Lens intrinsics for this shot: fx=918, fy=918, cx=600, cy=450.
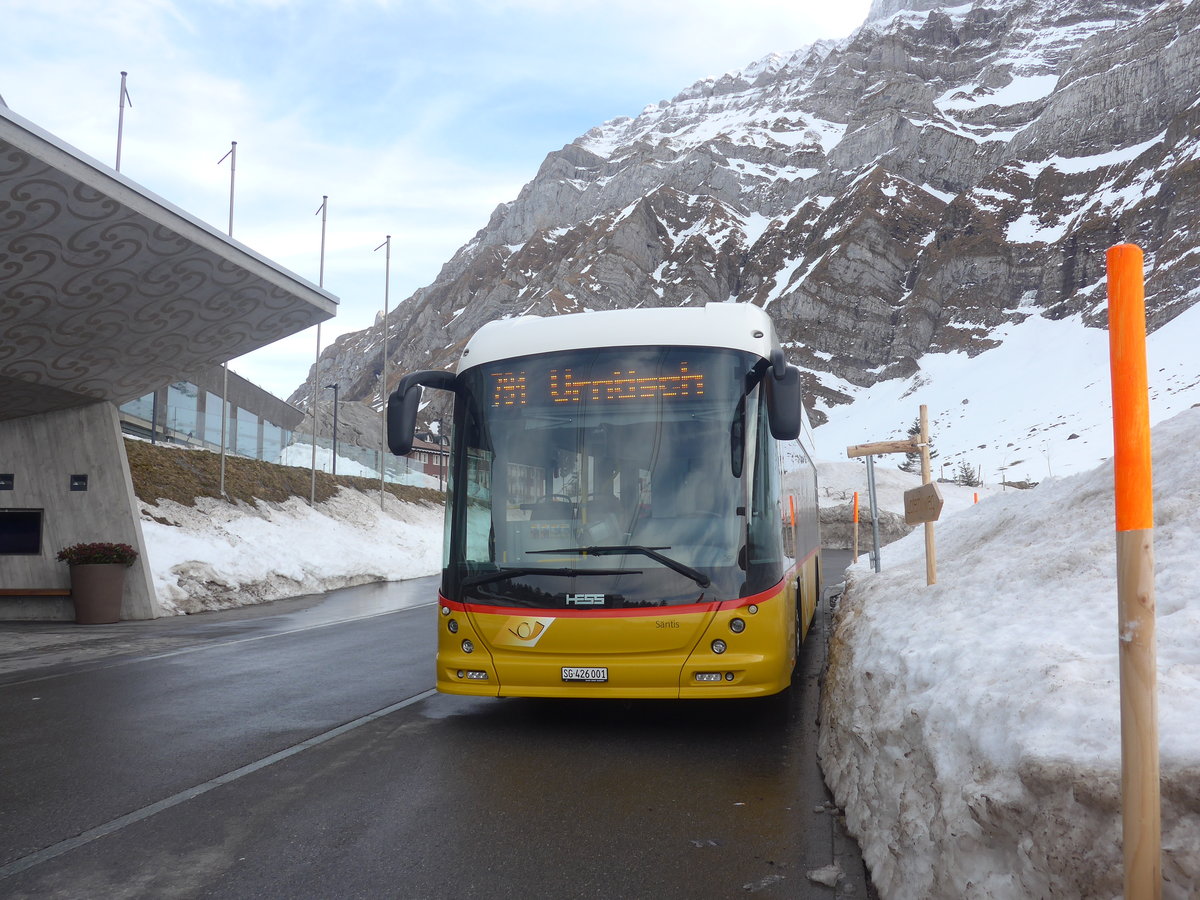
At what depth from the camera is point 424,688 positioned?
352 inches

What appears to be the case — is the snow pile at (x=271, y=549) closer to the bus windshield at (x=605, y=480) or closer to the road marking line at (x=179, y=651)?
the road marking line at (x=179, y=651)

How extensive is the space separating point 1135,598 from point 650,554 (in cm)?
424

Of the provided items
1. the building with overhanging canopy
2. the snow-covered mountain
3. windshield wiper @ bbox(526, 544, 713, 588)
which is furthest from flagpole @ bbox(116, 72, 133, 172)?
the snow-covered mountain

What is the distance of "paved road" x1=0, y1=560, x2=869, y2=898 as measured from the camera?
411 cm

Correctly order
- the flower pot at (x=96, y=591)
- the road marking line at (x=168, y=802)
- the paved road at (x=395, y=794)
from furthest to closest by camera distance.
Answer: the flower pot at (x=96, y=591) < the road marking line at (x=168, y=802) < the paved road at (x=395, y=794)

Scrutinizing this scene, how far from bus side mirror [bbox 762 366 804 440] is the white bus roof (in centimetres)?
49

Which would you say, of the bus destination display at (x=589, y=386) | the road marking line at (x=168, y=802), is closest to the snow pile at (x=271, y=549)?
the road marking line at (x=168, y=802)

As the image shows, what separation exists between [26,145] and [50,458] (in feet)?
28.3

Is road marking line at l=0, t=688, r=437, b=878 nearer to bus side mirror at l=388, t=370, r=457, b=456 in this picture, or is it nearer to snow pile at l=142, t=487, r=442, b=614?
bus side mirror at l=388, t=370, r=457, b=456

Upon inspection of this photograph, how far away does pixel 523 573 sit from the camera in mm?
6695

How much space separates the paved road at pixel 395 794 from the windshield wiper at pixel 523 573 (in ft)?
3.84

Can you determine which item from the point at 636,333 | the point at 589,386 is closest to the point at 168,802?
the point at 589,386

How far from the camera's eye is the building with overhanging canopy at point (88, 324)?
927 centimetres

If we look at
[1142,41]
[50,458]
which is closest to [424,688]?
[50,458]
